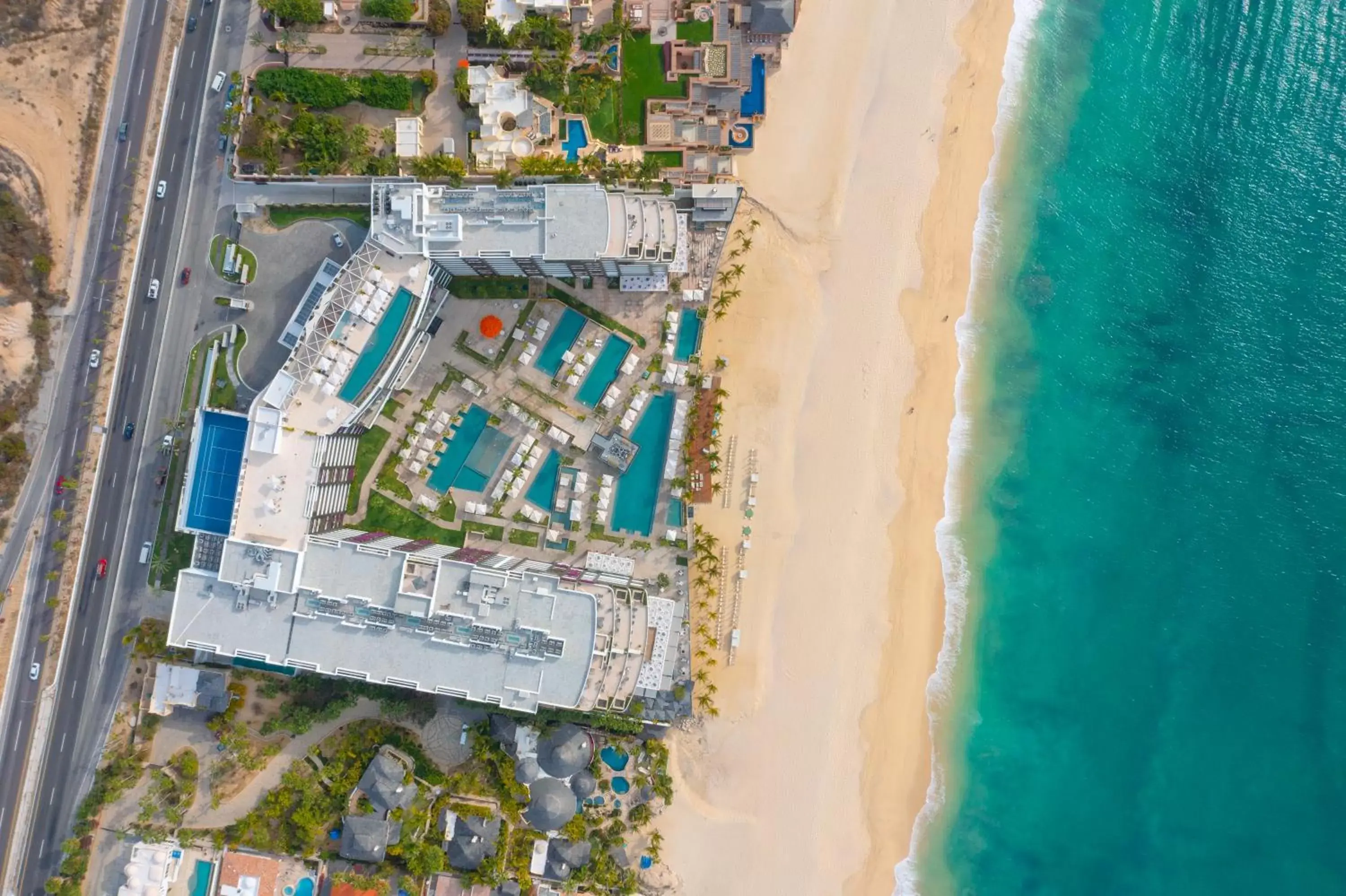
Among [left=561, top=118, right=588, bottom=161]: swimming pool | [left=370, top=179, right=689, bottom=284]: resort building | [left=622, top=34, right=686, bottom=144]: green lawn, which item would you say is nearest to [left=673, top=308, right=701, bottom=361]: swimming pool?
[left=370, top=179, right=689, bottom=284]: resort building

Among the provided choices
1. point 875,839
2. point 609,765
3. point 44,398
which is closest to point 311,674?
point 609,765

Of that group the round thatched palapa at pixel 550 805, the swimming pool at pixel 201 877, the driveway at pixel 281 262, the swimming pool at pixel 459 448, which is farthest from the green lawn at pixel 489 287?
the swimming pool at pixel 201 877

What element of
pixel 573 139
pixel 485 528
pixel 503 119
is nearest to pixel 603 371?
pixel 485 528

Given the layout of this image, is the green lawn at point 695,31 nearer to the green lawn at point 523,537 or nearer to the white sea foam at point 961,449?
the white sea foam at point 961,449

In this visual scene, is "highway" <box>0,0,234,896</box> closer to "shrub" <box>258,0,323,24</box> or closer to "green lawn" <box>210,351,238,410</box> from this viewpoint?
"green lawn" <box>210,351,238,410</box>

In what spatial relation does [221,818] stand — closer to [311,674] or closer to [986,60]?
[311,674]

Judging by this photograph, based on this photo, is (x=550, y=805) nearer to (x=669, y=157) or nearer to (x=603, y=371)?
(x=603, y=371)
